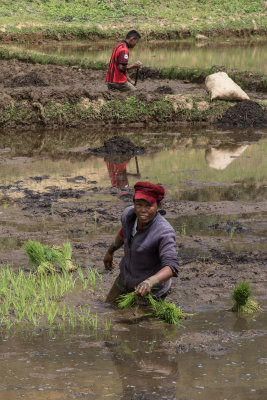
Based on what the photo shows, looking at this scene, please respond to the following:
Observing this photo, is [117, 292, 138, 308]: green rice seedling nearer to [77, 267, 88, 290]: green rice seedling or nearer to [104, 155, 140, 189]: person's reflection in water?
[77, 267, 88, 290]: green rice seedling

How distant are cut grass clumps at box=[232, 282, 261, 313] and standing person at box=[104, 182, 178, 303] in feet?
1.60

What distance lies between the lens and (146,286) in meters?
4.48

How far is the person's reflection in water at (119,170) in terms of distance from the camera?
366 inches

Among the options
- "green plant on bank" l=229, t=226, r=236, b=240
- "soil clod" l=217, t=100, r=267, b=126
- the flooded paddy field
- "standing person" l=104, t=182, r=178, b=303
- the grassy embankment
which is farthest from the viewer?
the grassy embankment

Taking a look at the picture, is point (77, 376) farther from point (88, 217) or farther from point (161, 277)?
point (88, 217)

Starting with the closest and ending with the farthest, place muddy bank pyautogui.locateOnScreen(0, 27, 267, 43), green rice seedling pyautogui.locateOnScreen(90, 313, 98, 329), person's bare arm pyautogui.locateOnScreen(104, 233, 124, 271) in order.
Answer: green rice seedling pyautogui.locateOnScreen(90, 313, 98, 329)
person's bare arm pyautogui.locateOnScreen(104, 233, 124, 271)
muddy bank pyautogui.locateOnScreen(0, 27, 267, 43)

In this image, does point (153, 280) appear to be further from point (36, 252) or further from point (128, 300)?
point (36, 252)

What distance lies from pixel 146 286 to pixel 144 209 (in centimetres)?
53

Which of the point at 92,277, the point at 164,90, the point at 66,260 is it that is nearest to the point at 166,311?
the point at 92,277

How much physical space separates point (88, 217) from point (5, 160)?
10.7ft

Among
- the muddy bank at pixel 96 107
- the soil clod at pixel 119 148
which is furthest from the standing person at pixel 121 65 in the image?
the soil clod at pixel 119 148

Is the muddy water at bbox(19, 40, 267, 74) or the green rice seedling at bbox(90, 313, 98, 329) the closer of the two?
the green rice seedling at bbox(90, 313, 98, 329)

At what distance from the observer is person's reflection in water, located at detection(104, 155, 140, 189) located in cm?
929

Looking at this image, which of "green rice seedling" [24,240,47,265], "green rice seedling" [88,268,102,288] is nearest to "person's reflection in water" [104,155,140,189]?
"green rice seedling" [24,240,47,265]
